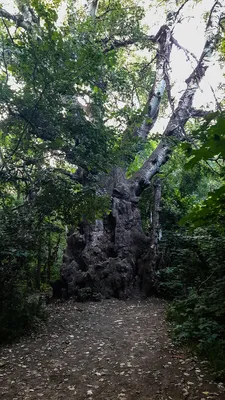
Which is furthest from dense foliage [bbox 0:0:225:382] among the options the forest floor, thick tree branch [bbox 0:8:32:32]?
thick tree branch [bbox 0:8:32:32]

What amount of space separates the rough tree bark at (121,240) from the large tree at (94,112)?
32mm

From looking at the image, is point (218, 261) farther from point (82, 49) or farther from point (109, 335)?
point (82, 49)

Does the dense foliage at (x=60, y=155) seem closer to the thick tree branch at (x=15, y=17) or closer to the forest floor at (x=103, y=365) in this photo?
the forest floor at (x=103, y=365)

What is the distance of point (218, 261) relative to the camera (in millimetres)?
5875

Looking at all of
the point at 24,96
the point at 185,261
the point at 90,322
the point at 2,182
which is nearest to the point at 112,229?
the point at 185,261

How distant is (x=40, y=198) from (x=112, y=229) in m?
4.54

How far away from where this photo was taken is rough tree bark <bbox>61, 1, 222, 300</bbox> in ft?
29.5

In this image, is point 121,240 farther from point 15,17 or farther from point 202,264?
point 15,17

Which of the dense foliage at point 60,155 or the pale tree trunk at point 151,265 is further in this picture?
the pale tree trunk at point 151,265

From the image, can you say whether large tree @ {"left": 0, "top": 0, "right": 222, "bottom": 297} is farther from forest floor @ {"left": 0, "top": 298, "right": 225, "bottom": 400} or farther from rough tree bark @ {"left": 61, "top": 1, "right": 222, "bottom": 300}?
forest floor @ {"left": 0, "top": 298, "right": 225, "bottom": 400}

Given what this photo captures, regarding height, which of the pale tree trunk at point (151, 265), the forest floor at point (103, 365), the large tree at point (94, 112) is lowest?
the forest floor at point (103, 365)

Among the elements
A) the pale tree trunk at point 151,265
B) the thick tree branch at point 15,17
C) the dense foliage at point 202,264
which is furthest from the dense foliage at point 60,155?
the thick tree branch at point 15,17

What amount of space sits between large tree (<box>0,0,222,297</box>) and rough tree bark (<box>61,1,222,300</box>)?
0.11ft

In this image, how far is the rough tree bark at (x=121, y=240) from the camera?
898 centimetres
